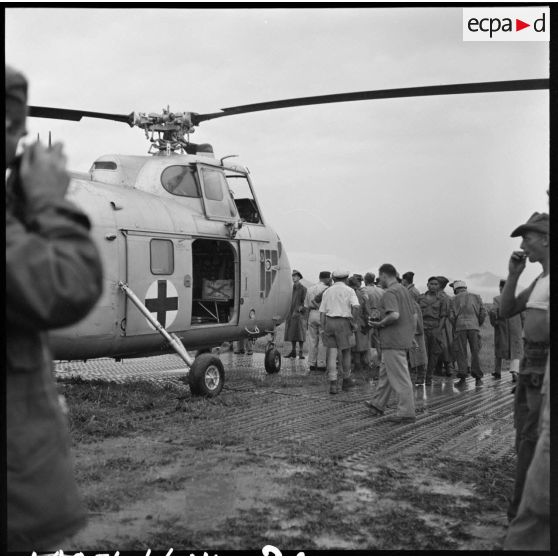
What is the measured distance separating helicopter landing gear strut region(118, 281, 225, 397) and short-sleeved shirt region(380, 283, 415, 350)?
6.53 feet

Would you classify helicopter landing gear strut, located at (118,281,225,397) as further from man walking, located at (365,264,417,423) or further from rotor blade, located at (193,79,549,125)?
rotor blade, located at (193,79,549,125)

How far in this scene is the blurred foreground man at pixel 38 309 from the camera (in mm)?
1535

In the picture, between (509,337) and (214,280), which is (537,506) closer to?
(214,280)

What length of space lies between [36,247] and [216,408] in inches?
225

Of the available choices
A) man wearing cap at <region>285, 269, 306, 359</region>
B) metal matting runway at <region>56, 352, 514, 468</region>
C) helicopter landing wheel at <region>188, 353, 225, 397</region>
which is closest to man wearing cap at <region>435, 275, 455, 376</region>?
metal matting runway at <region>56, 352, 514, 468</region>

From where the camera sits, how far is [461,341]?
391 inches

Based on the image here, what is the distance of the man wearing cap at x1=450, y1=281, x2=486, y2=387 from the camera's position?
976 cm

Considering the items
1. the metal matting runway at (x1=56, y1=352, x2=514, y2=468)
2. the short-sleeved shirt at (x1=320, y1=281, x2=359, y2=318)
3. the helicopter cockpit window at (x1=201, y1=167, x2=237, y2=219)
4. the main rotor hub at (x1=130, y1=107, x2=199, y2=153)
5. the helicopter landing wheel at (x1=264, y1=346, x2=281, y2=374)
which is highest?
the main rotor hub at (x1=130, y1=107, x2=199, y2=153)

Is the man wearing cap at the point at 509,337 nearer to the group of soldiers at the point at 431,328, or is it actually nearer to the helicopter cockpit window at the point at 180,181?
the group of soldiers at the point at 431,328

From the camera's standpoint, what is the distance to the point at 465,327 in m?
9.77

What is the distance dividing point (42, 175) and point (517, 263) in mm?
2955

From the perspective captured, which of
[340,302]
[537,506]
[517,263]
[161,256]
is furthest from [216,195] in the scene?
[537,506]

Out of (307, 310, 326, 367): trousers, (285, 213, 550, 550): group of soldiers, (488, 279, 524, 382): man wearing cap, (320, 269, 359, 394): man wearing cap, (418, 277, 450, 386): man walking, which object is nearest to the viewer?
(285, 213, 550, 550): group of soldiers

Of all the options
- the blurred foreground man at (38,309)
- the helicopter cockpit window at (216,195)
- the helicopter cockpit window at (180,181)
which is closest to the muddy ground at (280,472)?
the blurred foreground man at (38,309)
